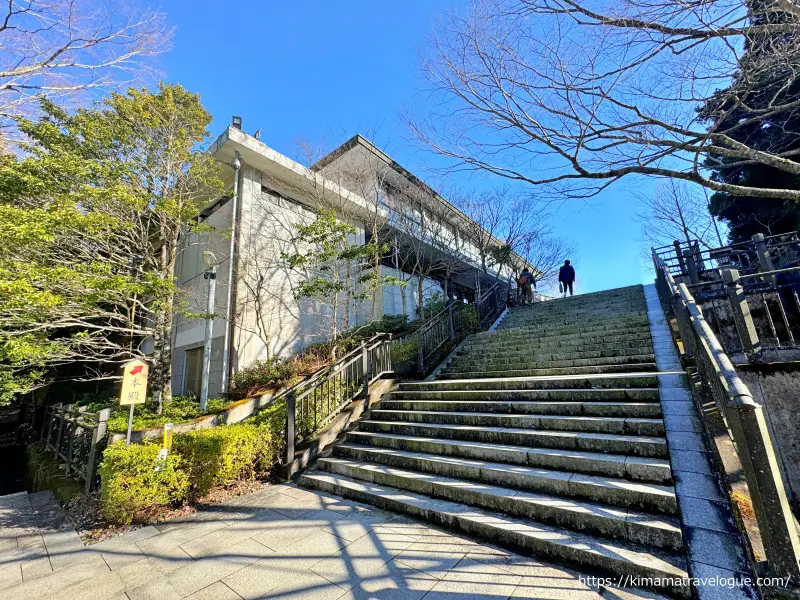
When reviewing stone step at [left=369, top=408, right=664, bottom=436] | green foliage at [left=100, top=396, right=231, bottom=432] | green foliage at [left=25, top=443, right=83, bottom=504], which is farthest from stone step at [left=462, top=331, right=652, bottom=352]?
green foliage at [left=25, top=443, right=83, bottom=504]

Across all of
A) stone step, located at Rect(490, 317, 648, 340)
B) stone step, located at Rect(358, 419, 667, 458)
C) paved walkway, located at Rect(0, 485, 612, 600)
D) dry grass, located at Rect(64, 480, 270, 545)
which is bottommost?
paved walkway, located at Rect(0, 485, 612, 600)

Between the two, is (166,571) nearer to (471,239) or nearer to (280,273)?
(280,273)

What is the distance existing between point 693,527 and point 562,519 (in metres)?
0.94

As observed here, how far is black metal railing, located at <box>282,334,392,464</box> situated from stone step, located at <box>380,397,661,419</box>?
842 mm

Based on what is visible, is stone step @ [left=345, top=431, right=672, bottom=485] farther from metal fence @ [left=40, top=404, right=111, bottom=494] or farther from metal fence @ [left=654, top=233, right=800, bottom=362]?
metal fence @ [left=40, top=404, right=111, bottom=494]

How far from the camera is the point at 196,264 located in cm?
1094

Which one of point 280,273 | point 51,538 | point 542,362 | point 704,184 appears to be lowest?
point 51,538

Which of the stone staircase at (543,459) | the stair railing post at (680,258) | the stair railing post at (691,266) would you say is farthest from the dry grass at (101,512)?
the stair railing post at (680,258)

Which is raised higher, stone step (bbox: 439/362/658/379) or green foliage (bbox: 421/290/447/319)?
green foliage (bbox: 421/290/447/319)

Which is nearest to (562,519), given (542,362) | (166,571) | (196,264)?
(166,571)

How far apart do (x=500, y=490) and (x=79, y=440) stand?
287 inches

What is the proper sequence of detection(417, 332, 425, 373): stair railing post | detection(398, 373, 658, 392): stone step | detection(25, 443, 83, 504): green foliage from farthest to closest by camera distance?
detection(417, 332, 425, 373): stair railing post
detection(25, 443, 83, 504): green foliage
detection(398, 373, 658, 392): stone step

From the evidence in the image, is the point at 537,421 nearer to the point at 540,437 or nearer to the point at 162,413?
the point at 540,437

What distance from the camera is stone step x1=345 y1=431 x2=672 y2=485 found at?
3.16 meters
